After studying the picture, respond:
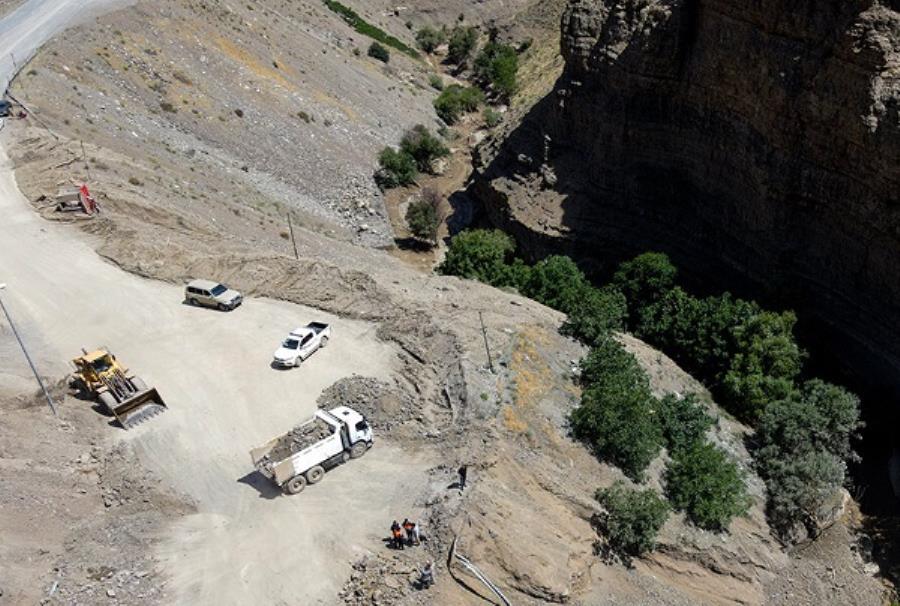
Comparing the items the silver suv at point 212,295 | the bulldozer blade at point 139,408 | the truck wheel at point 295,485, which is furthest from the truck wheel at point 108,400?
the truck wheel at point 295,485

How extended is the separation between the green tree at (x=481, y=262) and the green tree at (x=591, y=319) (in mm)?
8584

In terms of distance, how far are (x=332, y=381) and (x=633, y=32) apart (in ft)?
103

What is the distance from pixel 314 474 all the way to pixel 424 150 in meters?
48.5

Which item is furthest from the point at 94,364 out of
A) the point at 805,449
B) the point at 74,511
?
the point at 805,449

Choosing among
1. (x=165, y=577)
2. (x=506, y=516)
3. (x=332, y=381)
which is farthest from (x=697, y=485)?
(x=165, y=577)

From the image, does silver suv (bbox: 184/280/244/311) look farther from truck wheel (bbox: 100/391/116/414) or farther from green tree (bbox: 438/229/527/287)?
green tree (bbox: 438/229/527/287)

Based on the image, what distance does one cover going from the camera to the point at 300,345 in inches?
1239

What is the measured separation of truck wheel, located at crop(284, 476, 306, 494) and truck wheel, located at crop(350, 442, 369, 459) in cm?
199

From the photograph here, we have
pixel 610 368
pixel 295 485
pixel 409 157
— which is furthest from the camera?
pixel 409 157

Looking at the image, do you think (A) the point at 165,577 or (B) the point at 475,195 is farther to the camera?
(B) the point at 475,195

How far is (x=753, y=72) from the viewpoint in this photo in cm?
4194

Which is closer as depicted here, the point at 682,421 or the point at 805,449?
the point at 682,421

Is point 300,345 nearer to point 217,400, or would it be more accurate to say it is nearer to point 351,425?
point 217,400

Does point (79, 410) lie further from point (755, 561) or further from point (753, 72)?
point (753, 72)
